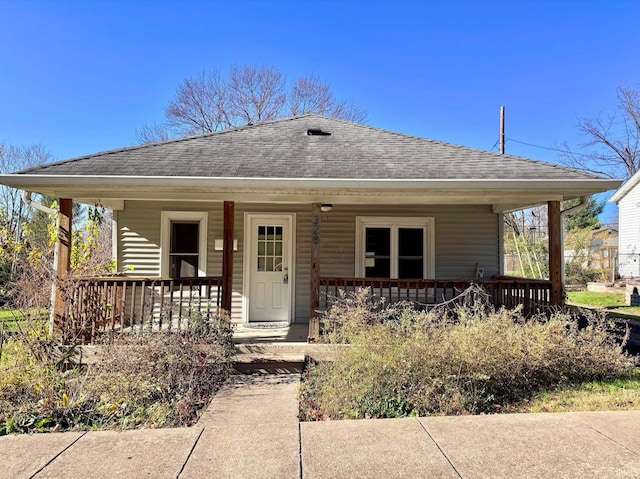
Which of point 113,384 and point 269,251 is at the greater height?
point 269,251

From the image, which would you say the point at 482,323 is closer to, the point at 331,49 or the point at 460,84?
the point at 331,49

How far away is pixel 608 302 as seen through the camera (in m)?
12.4

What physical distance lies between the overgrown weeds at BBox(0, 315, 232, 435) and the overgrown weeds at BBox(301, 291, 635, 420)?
1271 millimetres

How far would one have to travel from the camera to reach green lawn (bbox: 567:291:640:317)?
10620mm

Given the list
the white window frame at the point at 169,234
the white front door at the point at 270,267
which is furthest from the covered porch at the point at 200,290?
the white front door at the point at 270,267

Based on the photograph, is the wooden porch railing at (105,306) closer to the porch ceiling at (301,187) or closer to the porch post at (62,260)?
the porch post at (62,260)

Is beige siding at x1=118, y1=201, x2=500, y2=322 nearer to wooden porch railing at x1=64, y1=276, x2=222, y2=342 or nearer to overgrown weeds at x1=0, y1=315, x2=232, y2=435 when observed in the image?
wooden porch railing at x1=64, y1=276, x2=222, y2=342

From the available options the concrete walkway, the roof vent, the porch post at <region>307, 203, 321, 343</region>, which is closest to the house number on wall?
the porch post at <region>307, 203, 321, 343</region>

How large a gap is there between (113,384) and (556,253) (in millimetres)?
6079

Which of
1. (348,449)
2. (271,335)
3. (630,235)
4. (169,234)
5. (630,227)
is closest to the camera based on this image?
(348,449)

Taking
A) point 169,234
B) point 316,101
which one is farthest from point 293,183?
point 316,101

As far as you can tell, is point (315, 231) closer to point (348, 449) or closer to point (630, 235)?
point (348, 449)

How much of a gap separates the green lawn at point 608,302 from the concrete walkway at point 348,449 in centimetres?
847

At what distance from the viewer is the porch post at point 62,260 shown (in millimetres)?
5184
